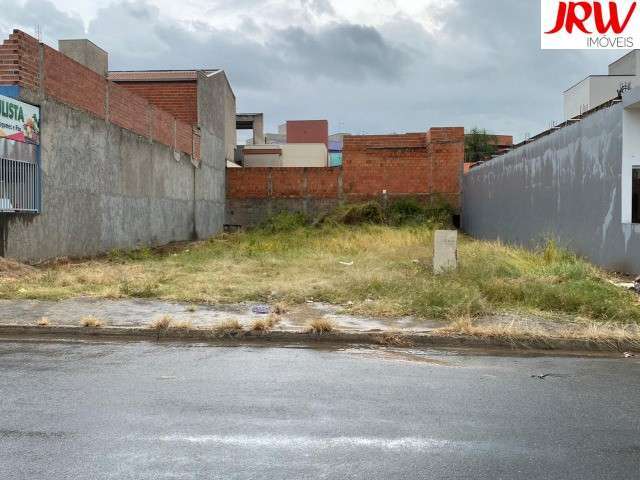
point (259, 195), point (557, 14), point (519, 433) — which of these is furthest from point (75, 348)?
point (259, 195)

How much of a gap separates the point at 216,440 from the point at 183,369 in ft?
7.28

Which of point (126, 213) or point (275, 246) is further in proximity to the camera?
point (275, 246)

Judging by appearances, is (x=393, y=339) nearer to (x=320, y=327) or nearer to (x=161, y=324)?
(x=320, y=327)

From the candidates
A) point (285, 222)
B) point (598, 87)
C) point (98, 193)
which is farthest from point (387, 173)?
point (598, 87)

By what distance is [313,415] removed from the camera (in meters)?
4.91

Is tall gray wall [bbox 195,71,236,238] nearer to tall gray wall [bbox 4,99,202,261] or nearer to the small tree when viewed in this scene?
tall gray wall [bbox 4,99,202,261]

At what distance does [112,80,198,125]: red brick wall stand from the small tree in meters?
37.9

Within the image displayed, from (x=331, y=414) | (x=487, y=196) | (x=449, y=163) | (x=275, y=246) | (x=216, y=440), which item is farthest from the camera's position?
(x=449, y=163)

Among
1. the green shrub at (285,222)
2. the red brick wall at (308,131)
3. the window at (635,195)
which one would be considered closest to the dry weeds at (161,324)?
the window at (635,195)

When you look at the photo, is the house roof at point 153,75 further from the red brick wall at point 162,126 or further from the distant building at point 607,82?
the distant building at point 607,82

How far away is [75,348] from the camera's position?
740 centimetres

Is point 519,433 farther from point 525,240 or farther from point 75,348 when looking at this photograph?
point 525,240

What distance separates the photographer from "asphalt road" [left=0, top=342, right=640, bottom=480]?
3.90 metres

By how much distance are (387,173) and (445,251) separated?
18.6m
